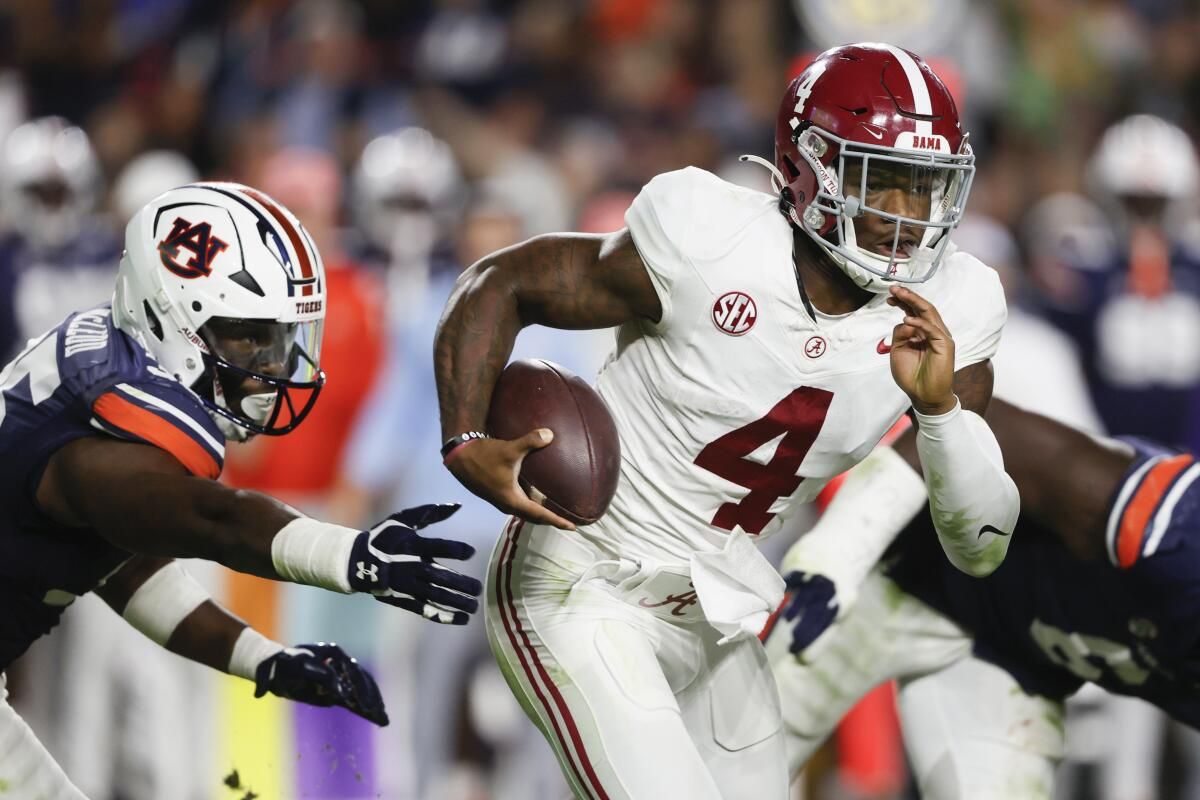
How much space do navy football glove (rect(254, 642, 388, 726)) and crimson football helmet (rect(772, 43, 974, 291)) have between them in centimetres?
113

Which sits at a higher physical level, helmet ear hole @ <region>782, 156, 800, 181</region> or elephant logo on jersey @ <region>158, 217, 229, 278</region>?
elephant logo on jersey @ <region>158, 217, 229, 278</region>

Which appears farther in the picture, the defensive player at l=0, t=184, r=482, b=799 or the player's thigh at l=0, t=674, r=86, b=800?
the player's thigh at l=0, t=674, r=86, b=800

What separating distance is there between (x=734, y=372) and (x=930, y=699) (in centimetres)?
117

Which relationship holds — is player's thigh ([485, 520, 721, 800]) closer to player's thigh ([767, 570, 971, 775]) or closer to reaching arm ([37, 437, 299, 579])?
reaching arm ([37, 437, 299, 579])

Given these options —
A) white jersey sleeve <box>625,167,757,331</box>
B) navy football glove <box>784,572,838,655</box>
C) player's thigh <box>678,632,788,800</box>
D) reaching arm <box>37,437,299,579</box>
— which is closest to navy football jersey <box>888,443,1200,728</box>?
navy football glove <box>784,572,838,655</box>

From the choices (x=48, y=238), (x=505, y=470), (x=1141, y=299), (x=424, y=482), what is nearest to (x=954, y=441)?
(x=505, y=470)

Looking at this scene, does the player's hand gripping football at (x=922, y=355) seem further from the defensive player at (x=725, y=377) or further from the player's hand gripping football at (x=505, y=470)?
the player's hand gripping football at (x=505, y=470)

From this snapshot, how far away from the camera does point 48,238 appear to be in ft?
21.3

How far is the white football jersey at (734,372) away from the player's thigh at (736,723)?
262 mm

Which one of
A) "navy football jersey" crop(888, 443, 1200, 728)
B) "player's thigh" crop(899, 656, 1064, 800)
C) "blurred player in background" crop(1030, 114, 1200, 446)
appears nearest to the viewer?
"navy football jersey" crop(888, 443, 1200, 728)

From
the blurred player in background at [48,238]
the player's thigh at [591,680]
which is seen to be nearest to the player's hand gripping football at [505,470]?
the player's thigh at [591,680]

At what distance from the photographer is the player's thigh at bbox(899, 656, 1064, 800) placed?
379 centimetres

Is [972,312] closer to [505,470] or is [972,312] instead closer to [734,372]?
[734,372]

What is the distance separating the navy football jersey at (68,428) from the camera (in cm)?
293
